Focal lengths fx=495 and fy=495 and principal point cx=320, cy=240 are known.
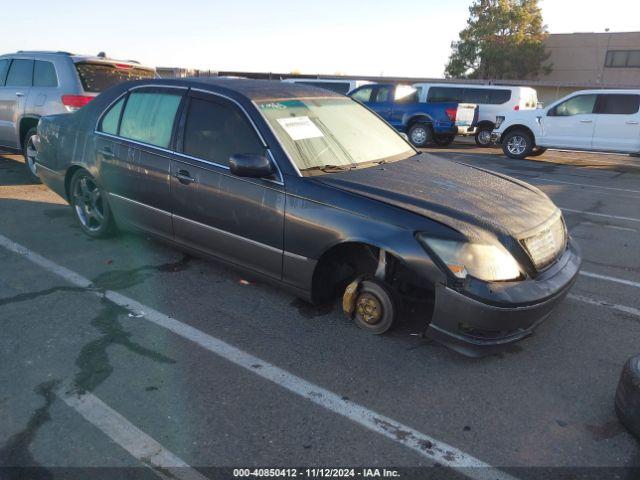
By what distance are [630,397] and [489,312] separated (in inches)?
30.8

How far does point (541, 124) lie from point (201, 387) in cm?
1303

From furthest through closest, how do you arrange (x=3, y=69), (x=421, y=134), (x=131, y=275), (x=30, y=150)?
(x=421, y=134), (x=3, y=69), (x=30, y=150), (x=131, y=275)

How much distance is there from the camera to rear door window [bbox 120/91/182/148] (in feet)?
13.8

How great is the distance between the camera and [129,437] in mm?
2475

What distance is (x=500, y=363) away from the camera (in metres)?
3.20

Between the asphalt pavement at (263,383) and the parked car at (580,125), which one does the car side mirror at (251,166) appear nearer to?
the asphalt pavement at (263,383)

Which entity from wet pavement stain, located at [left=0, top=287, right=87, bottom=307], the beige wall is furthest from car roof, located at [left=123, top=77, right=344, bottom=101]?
the beige wall

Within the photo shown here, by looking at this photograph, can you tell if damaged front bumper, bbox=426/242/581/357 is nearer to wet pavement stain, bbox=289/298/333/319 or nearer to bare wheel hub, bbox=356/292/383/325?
bare wheel hub, bbox=356/292/383/325

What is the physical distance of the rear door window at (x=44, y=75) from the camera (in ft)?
24.6

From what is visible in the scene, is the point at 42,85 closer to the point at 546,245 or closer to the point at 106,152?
the point at 106,152

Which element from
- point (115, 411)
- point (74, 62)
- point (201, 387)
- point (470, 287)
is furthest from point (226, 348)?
point (74, 62)

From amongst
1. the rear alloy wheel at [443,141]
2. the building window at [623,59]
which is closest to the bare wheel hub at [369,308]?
the rear alloy wheel at [443,141]

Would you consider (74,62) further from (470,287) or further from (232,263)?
(470,287)

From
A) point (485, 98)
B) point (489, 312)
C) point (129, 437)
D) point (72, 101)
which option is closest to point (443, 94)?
point (485, 98)
